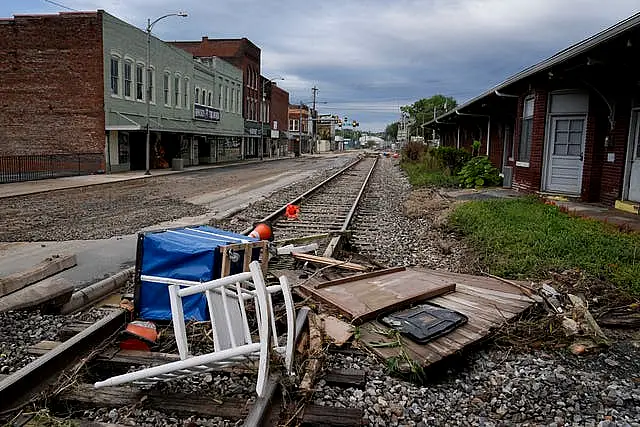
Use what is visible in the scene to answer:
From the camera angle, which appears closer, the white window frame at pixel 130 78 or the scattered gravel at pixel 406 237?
the scattered gravel at pixel 406 237

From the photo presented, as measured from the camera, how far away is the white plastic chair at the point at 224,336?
3.54m

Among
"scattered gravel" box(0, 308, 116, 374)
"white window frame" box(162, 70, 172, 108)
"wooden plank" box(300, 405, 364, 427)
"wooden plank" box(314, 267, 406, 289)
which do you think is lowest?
"scattered gravel" box(0, 308, 116, 374)

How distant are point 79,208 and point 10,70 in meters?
18.6

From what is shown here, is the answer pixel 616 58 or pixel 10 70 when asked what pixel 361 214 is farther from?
pixel 10 70

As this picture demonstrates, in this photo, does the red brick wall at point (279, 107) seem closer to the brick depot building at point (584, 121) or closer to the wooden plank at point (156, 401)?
the brick depot building at point (584, 121)

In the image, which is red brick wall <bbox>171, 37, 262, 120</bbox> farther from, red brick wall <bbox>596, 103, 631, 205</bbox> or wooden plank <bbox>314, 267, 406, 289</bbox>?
wooden plank <bbox>314, 267, 406, 289</bbox>

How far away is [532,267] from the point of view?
7.04 metres

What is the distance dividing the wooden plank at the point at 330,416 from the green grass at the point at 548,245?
4052 millimetres

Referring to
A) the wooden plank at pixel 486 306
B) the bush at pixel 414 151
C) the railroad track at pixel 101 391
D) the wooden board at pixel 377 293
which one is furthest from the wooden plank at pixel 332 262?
the bush at pixel 414 151

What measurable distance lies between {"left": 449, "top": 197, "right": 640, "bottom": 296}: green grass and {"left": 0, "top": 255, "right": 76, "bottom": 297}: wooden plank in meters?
5.74

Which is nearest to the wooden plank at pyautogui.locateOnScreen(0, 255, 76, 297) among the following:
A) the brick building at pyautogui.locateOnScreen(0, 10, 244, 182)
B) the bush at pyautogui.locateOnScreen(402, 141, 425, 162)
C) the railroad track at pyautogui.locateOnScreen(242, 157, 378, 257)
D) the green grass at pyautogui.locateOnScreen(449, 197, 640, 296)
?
the railroad track at pyautogui.locateOnScreen(242, 157, 378, 257)

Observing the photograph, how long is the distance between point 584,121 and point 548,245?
25.6ft

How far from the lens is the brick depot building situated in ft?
36.9

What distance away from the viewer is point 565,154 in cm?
1478
